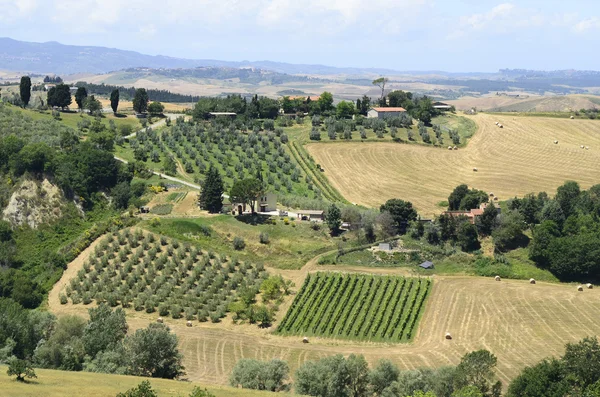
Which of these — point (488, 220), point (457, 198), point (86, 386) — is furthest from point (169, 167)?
point (86, 386)

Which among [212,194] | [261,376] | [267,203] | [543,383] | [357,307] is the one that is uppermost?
[212,194]

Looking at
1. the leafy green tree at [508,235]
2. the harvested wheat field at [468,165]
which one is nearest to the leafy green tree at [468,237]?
the leafy green tree at [508,235]

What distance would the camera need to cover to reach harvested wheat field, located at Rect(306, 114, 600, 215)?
9575 centimetres

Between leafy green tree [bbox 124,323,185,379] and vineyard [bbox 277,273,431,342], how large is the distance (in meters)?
13.5

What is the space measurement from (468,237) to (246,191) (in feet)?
83.4

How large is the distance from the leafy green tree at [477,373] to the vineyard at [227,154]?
5264 cm

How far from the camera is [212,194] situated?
7862 cm

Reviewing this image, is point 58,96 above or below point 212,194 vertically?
above

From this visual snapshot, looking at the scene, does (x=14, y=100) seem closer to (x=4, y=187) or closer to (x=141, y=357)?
(x=4, y=187)

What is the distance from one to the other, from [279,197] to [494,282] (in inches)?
1266

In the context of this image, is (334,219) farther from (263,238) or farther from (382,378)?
(382,378)

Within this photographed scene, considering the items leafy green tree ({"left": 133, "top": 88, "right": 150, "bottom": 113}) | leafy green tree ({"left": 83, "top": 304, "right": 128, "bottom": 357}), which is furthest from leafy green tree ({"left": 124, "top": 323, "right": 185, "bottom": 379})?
leafy green tree ({"left": 133, "top": 88, "right": 150, "bottom": 113})

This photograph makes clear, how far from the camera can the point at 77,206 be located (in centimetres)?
8231

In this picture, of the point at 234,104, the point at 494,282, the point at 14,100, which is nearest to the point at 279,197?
the point at 494,282
